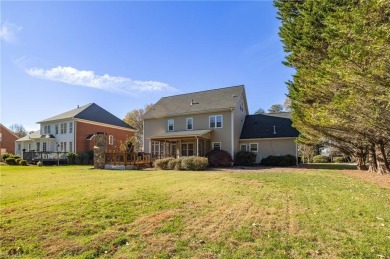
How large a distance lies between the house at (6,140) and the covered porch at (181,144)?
30.0 meters

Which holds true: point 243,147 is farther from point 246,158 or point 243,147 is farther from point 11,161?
point 11,161

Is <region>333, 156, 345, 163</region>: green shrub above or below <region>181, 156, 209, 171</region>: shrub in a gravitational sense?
below

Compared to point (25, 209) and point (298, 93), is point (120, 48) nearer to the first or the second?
point (298, 93)

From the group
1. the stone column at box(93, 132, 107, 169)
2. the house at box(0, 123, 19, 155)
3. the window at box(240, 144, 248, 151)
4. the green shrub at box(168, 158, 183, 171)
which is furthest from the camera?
the house at box(0, 123, 19, 155)

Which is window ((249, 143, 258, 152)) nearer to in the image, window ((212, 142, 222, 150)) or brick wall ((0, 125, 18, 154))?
window ((212, 142, 222, 150))

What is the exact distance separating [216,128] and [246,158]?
435 cm

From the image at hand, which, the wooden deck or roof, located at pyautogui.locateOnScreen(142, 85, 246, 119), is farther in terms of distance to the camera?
roof, located at pyautogui.locateOnScreen(142, 85, 246, 119)

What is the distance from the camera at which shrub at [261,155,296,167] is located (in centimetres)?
2336

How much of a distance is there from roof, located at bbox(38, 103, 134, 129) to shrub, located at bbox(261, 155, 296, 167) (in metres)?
24.1

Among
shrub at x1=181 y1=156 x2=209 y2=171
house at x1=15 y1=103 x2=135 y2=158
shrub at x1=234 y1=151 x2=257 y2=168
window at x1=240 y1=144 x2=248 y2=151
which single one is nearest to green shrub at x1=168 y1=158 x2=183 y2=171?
shrub at x1=181 y1=156 x2=209 y2=171

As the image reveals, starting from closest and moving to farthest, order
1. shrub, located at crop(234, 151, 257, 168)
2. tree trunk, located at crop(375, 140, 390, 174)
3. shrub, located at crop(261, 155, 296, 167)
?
1. tree trunk, located at crop(375, 140, 390, 174)
2. shrub, located at crop(261, 155, 296, 167)
3. shrub, located at crop(234, 151, 257, 168)

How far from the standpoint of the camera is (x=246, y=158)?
80.4 feet

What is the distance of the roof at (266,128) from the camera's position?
25.4 m

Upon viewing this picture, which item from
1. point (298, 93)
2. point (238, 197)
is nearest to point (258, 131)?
point (298, 93)
